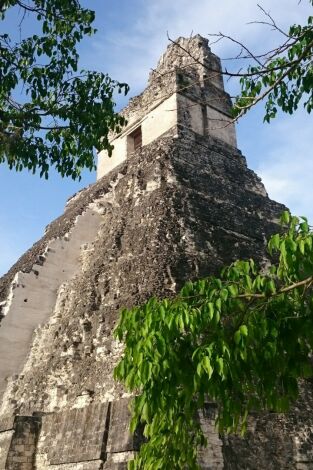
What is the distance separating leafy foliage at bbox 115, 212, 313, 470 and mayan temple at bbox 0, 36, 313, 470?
5.63 ft

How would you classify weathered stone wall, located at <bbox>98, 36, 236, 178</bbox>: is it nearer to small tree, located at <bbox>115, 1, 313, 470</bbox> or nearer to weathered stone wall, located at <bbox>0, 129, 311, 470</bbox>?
weathered stone wall, located at <bbox>0, 129, 311, 470</bbox>

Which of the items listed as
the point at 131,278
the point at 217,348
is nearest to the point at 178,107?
the point at 131,278

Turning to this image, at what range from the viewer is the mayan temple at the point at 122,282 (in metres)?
5.58

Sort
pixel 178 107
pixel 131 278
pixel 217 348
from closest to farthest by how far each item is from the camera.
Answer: pixel 217 348, pixel 131 278, pixel 178 107

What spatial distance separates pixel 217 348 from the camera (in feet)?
9.00

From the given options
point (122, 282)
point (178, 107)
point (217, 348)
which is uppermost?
point (178, 107)

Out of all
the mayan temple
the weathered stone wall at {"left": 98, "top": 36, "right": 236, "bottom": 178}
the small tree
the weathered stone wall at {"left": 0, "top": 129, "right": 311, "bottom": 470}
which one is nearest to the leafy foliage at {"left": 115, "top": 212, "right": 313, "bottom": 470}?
the small tree

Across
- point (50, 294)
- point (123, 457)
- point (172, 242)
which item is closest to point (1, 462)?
point (123, 457)

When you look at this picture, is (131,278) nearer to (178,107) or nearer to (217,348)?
(217,348)

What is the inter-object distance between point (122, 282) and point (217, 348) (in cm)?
457

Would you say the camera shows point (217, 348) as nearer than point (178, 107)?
Yes

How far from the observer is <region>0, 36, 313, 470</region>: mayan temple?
558cm

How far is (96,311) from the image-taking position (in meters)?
7.13

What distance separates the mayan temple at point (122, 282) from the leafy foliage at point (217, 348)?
172 centimetres
